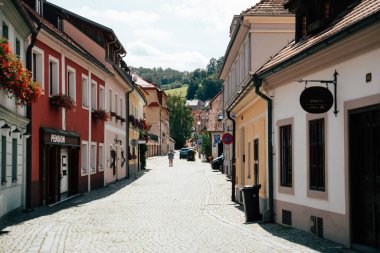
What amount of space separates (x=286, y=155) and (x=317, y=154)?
2.05 meters

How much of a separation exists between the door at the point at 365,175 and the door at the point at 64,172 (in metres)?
13.9

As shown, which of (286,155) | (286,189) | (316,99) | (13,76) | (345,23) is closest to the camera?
(316,99)

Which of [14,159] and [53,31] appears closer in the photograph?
[14,159]

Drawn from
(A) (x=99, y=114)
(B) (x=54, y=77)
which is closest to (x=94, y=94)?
(A) (x=99, y=114)

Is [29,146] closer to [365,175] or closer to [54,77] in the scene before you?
[54,77]

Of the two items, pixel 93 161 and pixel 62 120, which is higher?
pixel 62 120

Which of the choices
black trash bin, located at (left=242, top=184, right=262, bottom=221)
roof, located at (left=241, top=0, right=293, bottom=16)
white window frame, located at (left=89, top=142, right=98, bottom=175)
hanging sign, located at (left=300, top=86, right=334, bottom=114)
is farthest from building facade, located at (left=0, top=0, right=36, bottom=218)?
white window frame, located at (left=89, top=142, right=98, bottom=175)

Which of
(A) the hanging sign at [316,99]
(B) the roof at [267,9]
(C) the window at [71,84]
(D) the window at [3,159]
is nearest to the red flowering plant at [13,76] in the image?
(D) the window at [3,159]

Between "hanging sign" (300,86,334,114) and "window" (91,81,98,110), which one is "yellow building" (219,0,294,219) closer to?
"hanging sign" (300,86,334,114)

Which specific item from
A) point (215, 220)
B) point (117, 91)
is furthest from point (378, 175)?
point (117, 91)

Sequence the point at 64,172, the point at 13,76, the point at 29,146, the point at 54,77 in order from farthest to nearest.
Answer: the point at 64,172 → the point at 54,77 → the point at 29,146 → the point at 13,76

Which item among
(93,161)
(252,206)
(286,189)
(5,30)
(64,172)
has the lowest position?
(252,206)

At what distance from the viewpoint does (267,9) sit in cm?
2344

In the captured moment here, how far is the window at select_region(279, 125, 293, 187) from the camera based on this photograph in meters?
13.7
